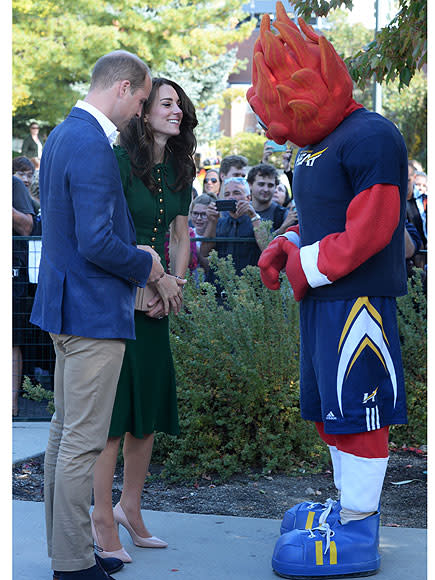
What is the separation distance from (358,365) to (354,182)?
761mm

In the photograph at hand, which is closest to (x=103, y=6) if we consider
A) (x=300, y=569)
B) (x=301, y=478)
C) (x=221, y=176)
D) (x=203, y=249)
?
(x=221, y=176)

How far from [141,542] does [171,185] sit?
1711 millimetres

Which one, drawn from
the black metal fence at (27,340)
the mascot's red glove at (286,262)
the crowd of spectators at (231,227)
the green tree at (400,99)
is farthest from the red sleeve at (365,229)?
the green tree at (400,99)

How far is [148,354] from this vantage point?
3732 mm

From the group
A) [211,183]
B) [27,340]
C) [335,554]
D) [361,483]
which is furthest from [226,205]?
[211,183]

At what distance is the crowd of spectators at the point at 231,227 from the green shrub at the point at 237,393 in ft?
1.65

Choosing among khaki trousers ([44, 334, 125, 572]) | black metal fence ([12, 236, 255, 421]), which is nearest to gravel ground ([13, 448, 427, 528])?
khaki trousers ([44, 334, 125, 572])

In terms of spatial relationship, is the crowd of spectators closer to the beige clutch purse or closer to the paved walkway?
the beige clutch purse

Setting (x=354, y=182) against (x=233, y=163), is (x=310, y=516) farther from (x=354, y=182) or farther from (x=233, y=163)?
(x=233, y=163)

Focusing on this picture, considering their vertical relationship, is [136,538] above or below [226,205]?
below

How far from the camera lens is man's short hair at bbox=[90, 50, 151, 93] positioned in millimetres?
3115

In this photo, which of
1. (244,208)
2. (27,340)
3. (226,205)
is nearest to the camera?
(226,205)

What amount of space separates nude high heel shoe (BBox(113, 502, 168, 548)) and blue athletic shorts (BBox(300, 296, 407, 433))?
1.03 meters

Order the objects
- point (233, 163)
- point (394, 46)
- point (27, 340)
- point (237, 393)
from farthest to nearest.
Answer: point (233, 163) < point (27, 340) < point (237, 393) < point (394, 46)
